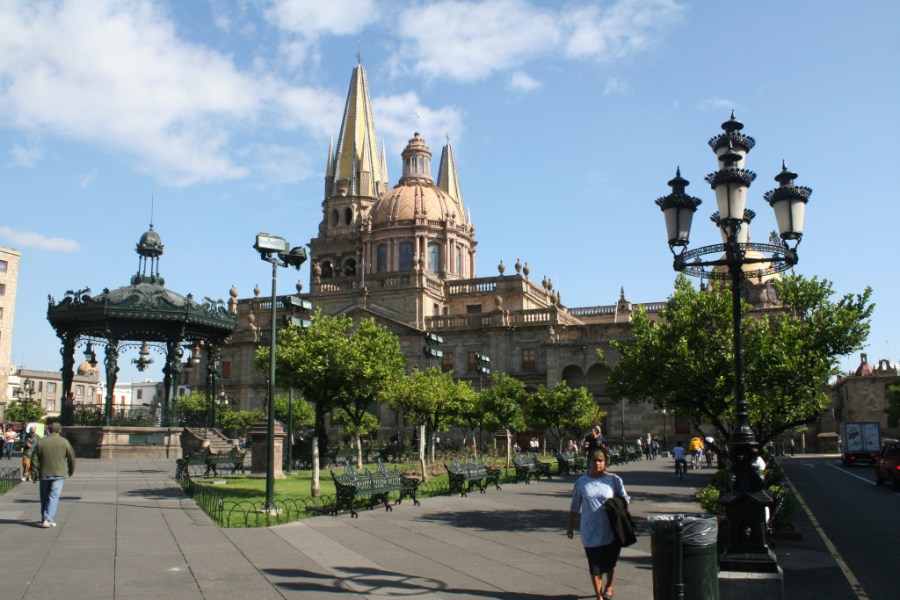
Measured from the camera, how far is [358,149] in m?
73.8

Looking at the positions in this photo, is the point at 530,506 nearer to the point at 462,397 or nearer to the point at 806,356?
the point at 806,356

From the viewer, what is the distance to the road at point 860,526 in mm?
9703

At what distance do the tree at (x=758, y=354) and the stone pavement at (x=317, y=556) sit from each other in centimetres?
256

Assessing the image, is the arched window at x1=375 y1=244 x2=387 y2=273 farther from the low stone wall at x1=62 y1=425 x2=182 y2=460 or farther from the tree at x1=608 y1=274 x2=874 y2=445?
the tree at x1=608 y1=274 x2=874 y2=445

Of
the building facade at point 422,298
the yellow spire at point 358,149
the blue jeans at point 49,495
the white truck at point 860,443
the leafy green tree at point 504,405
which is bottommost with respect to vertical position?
the white truck at point 860,443

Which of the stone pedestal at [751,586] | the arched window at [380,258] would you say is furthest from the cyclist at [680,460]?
the arched window at [380,258]

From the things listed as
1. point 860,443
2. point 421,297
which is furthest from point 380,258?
point 860,443

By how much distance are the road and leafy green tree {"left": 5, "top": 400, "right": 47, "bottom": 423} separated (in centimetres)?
5917

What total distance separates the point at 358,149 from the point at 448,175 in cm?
1518

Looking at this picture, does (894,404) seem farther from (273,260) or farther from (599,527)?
(599,527)

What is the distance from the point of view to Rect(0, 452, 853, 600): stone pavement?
26.7 ft

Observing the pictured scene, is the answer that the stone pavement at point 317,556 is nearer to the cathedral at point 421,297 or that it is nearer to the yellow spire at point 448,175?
the cathedral at point 421,297

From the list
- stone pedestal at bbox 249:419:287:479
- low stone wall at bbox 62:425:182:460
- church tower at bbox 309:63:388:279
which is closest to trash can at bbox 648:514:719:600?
stone pedestal at bbox 249:419:287:479

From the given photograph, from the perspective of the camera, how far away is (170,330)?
2808cm
